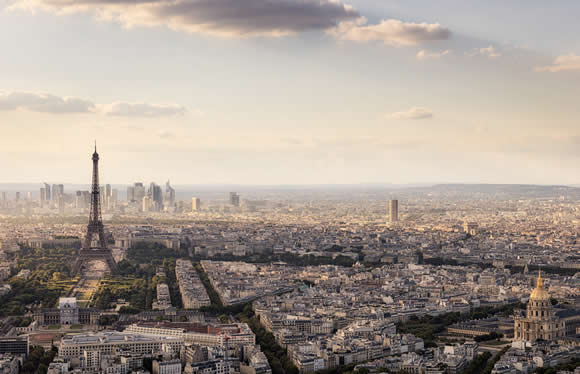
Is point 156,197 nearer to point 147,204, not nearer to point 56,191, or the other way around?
point 147,204

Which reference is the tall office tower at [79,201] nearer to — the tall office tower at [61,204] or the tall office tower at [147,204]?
the tall office tower at [61,204]

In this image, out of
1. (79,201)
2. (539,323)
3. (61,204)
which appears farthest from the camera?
(79,201)

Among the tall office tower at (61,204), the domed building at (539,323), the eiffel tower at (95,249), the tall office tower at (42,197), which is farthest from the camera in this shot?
the tall office tower at (42,197)

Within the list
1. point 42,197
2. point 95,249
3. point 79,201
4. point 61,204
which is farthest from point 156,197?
point 95,249

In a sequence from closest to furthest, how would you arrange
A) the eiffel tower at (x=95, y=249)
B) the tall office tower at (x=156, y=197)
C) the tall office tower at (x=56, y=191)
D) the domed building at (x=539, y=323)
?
1. the domed building at (x=539, y=323)
2. the eiffel tower at (x=95, y=249)
3. the tall office tower at (x=156, y=197)
4. the tall office tower at (x=56, y=191)

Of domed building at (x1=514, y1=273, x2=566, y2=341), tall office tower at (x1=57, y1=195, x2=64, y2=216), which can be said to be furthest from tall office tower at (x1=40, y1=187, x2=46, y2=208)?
domed building at (x1=514, y1=273, x2=566, y2=341)

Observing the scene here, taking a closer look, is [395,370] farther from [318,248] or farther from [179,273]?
[318,248]

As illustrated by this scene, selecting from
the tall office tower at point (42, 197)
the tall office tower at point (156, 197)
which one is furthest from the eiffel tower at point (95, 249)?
the tall office tower at point (42, 197)

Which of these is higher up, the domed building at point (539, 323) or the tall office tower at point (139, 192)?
the tall office tower at point (139, 192)

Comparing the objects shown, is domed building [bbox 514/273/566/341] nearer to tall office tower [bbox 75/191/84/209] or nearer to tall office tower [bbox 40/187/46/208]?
tall office tower [bbox 75/191/84/209]
